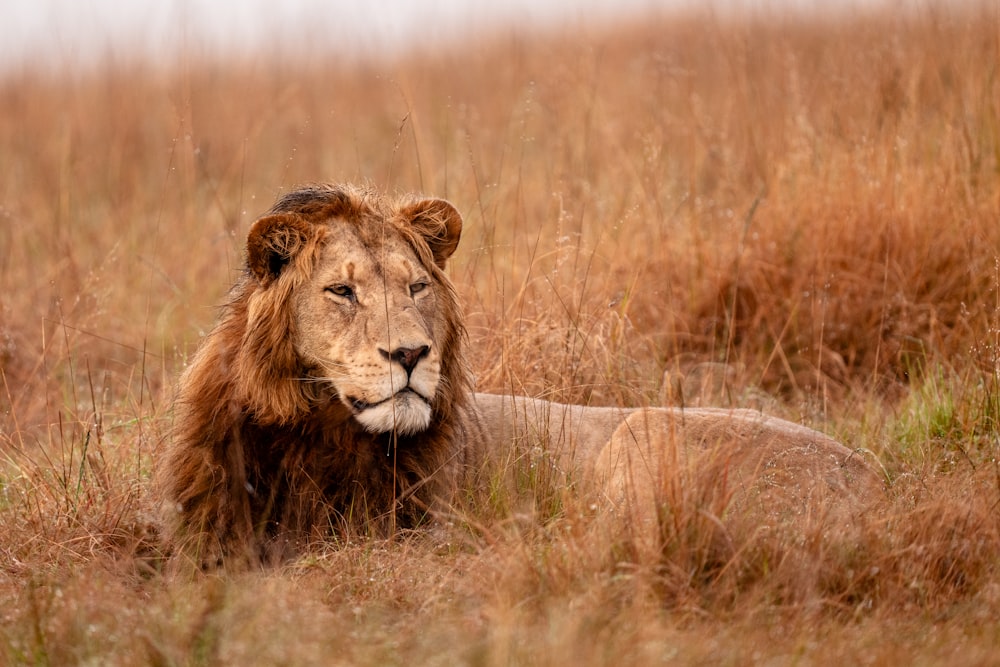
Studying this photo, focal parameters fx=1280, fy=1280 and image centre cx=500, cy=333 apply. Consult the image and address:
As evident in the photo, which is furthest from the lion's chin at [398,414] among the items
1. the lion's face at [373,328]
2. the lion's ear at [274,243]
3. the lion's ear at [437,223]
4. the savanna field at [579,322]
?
the lion's ear at [437,223]

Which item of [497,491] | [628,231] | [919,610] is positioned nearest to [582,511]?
[497,491]

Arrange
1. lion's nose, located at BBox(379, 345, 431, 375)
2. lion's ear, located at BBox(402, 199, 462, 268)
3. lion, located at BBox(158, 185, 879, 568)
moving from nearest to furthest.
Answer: lion's nose, located at BBox(379, 345, 431, 375), lion, located at BBox(158, 185, 879, 568), lion's ear, located at BBox(402, 199, 462, 268)

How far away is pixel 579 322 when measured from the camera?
590 centimetres

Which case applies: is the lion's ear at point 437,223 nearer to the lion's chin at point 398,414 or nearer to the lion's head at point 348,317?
the lion's head at point 348,317

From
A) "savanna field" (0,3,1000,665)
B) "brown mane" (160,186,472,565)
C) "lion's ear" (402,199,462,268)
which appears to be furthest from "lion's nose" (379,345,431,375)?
"lion's ear" (402,199,462,268)

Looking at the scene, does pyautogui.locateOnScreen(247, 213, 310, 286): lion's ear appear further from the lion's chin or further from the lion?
the lion's chin

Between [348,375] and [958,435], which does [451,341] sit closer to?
[348,375]

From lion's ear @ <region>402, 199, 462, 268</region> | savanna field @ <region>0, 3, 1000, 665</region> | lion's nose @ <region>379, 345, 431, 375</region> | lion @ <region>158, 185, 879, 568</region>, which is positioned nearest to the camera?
savanna field @ <region>0, 3, 1000, 665</region>

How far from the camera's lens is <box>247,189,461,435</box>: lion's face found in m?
4.21

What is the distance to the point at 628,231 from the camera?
301 inches

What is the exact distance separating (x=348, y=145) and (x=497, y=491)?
27.3 ft

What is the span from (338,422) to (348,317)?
39 cm

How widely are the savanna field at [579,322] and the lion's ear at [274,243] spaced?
0.63 m

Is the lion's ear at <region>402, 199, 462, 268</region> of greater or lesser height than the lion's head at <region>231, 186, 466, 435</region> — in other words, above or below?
above
